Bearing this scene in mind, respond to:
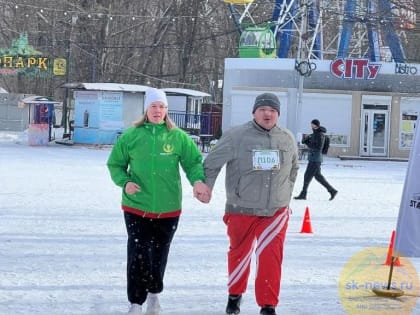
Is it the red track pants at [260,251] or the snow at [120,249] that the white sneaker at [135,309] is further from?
the red track pants at [260,251]

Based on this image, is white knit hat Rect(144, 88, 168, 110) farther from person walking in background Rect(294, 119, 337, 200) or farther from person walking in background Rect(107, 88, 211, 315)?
person walking in background Rect(294, 119, 337, 200)

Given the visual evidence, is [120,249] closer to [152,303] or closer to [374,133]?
[152,303]

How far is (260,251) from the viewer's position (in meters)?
6.18

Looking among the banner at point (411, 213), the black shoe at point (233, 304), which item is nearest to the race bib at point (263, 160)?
the black shoe at point (233, 304)

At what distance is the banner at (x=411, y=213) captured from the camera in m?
6.42

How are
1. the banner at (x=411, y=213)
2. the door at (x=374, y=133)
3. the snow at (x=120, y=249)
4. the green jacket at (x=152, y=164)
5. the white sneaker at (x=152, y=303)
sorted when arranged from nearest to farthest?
the green jacket at (x=152, y=164)
the white sneaker at (x=152, y=303)
the banner at (x=411, y=213)
the snow at (x=120, y=249)
the door at (x=374, y=133)

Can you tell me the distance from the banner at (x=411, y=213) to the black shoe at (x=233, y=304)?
1.28 metres

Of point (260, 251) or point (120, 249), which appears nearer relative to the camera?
point (260, 251)

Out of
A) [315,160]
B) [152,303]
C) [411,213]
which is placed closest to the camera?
[152,303]

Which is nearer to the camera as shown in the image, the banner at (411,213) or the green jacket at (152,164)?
the green jacket at (152,164)

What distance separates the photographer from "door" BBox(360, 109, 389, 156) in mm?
37688

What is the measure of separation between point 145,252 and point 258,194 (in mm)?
912

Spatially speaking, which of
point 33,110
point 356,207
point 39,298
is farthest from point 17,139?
point 39,298

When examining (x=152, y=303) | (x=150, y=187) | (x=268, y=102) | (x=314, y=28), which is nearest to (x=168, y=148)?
(x=150, y=187)
